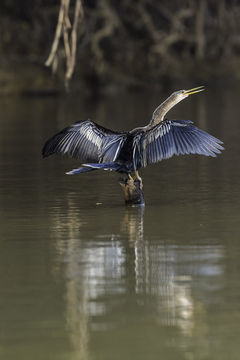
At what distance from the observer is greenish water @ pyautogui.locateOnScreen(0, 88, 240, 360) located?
5.55m

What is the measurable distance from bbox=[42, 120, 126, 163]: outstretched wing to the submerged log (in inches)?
10.4

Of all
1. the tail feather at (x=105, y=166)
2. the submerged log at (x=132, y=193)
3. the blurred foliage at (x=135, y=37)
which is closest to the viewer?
the tail feather at (x=105, y=166)

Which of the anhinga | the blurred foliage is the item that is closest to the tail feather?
the anhinga

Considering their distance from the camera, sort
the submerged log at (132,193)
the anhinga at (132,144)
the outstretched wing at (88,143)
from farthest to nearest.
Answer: the outstretched wing at (88,143) < the submerged log at (132,193) < the anhinga at (132,144)

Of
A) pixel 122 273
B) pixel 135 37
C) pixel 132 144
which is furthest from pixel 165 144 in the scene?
pixel 135 37

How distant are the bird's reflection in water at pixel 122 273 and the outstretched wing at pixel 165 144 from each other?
2.25 feet

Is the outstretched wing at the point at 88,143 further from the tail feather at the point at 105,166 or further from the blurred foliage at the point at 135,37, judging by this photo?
the blurred foliage at the point at 135,37

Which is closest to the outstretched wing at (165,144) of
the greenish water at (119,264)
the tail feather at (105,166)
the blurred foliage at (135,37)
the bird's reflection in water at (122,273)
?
the tail feather at (105,166)

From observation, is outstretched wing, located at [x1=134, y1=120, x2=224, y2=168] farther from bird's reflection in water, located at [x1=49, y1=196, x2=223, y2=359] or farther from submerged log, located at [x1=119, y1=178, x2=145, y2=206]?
bird's reflection in water, located at [x1=49, y1=196, x2=223, y2=359]

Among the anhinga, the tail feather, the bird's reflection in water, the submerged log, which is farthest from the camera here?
the submerged log

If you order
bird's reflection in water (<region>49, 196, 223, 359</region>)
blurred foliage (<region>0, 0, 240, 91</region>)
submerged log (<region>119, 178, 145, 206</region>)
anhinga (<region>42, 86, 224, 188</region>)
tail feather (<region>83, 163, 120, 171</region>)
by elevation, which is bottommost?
bird's reflection in water (<region>49, 196, 223, 359</region>)

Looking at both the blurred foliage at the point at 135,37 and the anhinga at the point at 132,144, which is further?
the blurred foliage at the point at 135,37

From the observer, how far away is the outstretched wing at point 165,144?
32.4ft

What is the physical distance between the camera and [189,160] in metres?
14.2
